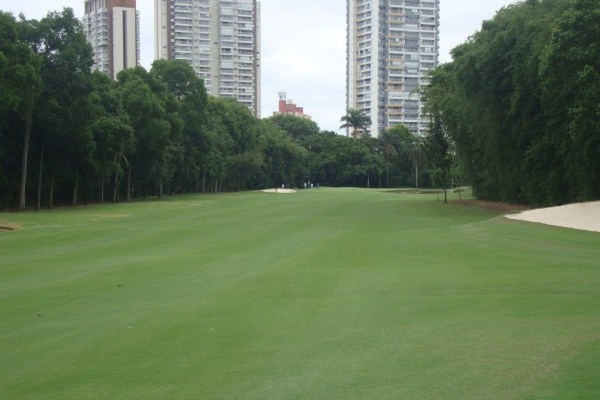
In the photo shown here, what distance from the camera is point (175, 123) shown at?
71125mm

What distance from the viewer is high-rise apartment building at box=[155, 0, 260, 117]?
556 ft

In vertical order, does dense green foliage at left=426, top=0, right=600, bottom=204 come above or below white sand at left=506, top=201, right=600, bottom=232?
above

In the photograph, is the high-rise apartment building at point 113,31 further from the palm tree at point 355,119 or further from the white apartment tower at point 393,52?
the white apartment tower at point 393,52

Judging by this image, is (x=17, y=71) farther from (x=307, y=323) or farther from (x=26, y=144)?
(x=307, y=323)

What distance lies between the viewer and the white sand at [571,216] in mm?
27000

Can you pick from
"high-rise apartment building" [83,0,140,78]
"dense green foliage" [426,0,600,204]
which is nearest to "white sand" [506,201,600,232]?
"dense green foliage" [426,0,600,204]

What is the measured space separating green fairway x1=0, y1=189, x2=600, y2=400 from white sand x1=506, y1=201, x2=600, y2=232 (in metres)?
6.08

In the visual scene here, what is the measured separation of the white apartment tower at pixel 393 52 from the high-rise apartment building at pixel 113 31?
66.0 m

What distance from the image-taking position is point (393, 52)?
181500 mm

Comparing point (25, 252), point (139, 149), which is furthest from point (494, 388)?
point (139, 149)

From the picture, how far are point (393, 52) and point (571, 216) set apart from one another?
160 meters

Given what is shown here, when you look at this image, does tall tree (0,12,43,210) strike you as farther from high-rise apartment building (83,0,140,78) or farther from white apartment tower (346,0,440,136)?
white apartment tower (346,0,440,136)

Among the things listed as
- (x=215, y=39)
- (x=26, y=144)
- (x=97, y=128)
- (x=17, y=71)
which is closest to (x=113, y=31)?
(x=215, y=39)

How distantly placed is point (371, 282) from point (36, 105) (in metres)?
42.0
